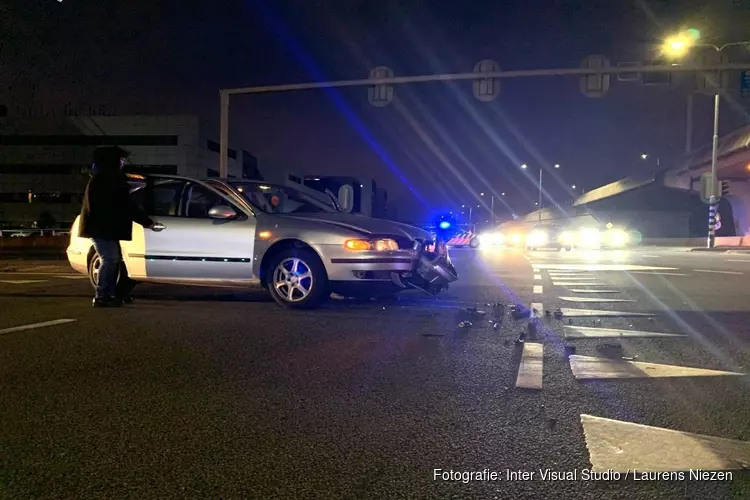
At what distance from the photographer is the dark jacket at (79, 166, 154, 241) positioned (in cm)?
741

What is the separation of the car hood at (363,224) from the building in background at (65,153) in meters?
81.6

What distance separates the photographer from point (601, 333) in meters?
6.47

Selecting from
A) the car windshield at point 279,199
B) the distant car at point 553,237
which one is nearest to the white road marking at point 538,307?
the car windshield at point 279,199

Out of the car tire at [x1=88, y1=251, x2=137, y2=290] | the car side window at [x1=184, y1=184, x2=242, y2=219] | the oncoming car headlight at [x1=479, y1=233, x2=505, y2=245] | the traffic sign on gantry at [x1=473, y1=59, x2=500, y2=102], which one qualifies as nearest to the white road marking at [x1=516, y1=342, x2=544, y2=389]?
the car side window at [x1=184, y1=184, x2=242, y2=219]

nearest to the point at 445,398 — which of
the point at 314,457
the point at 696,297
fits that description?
the point at 314,457

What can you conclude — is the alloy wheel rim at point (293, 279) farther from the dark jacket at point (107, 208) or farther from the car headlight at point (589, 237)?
the car headlight at point (589, 237)

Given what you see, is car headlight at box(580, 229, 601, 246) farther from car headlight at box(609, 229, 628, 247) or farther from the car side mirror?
→ the car side mirror

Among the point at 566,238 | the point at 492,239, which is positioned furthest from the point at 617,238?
the point at 492,239

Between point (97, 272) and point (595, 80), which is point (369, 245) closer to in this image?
point (97, 272)

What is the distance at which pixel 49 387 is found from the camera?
419cm

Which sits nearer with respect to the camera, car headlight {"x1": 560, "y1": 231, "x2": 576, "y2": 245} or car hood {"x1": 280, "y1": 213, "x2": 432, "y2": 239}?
car hood {"x1": 280, "y1": 213, "x2": 432, "y2": 239}

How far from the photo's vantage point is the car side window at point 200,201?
8266 mm

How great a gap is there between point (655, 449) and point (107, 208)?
Answer: 636 cm

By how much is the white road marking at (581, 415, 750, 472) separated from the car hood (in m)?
4.54
